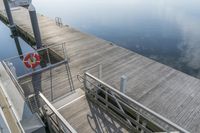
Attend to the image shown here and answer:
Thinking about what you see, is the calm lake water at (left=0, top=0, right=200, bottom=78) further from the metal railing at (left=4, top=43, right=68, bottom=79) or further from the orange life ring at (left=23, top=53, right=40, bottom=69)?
the orange life ring at (left=23, top=53, right=40, bottom=69)

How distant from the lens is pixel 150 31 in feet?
60.1

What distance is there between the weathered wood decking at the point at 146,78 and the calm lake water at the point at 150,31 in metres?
4.80

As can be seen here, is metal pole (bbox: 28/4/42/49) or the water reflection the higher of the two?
metal pole (bbox: 28/4/42/49)

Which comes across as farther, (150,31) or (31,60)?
(150,31)

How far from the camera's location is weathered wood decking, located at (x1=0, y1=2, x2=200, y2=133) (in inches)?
219

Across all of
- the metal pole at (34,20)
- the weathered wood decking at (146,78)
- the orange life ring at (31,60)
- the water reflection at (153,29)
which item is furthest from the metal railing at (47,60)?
the water reflection at (153,29)

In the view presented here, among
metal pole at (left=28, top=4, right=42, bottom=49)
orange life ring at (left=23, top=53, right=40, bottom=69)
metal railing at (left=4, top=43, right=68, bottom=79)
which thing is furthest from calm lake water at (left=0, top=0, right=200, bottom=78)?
orange life ring at (left=23, top=53, right=40, bottom=69)

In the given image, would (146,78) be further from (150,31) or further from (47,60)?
(150,31)

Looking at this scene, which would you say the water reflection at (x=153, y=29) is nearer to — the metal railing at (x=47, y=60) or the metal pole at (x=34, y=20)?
the metal railing at (x=47, y=60)

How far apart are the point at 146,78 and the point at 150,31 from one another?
12.5m

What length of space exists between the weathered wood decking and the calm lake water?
15.7ft

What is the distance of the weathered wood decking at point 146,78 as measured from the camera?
18.2 feet

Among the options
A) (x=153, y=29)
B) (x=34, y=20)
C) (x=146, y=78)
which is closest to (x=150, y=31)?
(x=153, y=29)

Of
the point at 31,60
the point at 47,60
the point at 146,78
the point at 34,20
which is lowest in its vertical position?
the point at 47,60
